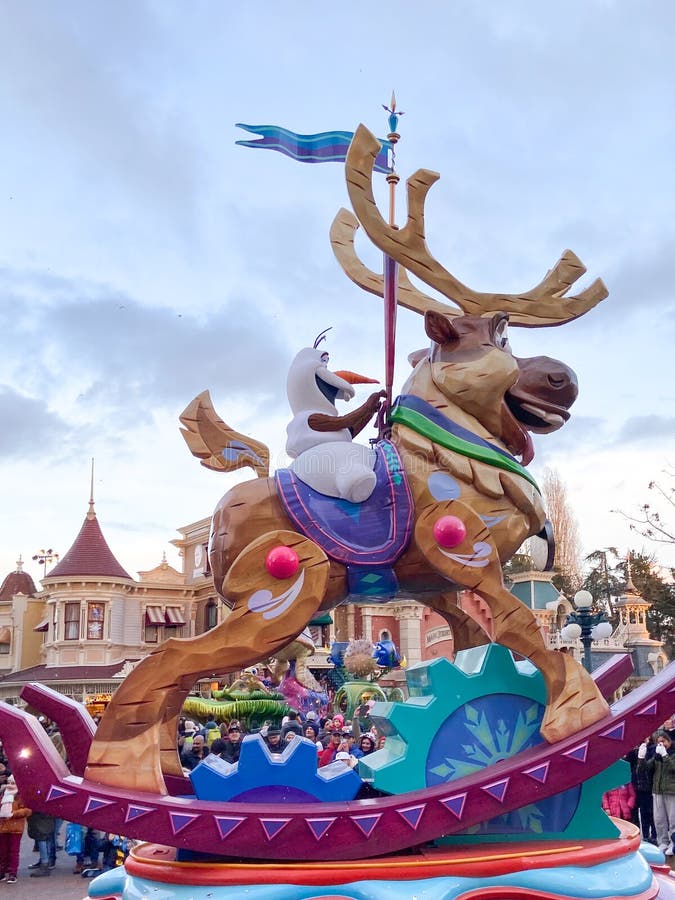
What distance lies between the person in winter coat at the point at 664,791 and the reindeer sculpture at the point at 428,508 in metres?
4.20

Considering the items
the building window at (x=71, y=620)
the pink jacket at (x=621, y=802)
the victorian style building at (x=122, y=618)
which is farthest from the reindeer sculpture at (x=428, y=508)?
the building window at (x=71, y=620)

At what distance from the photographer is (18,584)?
40.7m

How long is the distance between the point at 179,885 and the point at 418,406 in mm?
2819

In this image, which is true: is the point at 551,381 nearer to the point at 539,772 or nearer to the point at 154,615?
the point at 539,772

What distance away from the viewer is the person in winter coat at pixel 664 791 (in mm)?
8094

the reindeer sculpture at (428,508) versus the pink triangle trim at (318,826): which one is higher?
the reindeer sculpture at (428,508)

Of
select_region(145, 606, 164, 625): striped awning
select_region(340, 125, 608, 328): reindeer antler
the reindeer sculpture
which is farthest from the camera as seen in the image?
select_region(145, 606, 164, 625): striped awning

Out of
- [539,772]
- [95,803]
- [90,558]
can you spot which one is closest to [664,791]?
[539,772]

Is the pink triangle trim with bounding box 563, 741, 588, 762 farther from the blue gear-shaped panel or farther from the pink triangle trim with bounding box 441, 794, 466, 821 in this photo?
the blue gear-shaped panel

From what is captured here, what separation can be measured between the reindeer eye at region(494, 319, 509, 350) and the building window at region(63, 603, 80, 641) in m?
30.7

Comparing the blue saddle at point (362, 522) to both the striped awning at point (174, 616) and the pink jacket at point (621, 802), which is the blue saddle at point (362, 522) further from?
the striped awning at point (174, 616)

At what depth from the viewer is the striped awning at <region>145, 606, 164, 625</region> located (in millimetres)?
34188

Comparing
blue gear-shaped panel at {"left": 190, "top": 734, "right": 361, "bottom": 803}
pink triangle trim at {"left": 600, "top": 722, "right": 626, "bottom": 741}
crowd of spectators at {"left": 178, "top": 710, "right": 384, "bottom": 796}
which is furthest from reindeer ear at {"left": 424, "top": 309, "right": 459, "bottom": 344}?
crowd of spectators at {"left": 178, "top": 710, "right": 384, "bottom": 796}

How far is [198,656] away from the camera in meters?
4.22
